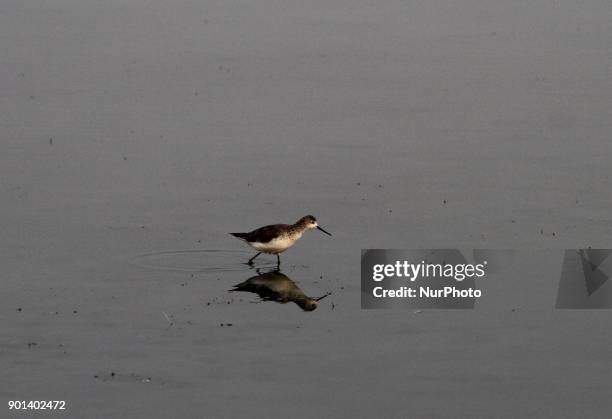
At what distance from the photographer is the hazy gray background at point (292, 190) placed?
20.1 meters

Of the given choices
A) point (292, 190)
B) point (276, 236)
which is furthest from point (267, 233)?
point (292, 190)

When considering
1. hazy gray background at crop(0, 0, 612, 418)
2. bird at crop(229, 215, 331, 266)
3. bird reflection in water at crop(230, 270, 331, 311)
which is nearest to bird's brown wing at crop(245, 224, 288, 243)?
bird at crop(229, 215, 331, 266)

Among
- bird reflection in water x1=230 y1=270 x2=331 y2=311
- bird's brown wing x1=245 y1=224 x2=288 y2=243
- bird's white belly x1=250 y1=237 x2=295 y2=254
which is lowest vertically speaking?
bird reflection in water x1=230 y1=270 x2=331 y2=311

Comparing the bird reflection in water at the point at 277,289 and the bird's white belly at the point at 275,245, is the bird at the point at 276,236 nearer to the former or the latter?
the bird's white belly at the point at 275,245

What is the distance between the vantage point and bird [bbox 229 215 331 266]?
25281 millimetres

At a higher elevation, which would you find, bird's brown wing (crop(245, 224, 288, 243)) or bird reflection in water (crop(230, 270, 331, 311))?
bird's brown wing (crop(245, 224, 288, 243))

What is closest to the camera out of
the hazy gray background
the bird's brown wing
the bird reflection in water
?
the hazy gray background

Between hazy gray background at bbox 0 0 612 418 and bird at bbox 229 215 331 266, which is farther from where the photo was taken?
bird at bbox 229 215 331 266

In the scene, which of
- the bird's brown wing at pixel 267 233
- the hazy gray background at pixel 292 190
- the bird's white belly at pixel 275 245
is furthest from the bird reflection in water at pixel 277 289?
the bird's brown wing at pixel 267 233

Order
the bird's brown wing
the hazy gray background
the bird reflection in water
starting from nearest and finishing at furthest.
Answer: the hazy gray background
the bird reflection in water
the bird's brown wing

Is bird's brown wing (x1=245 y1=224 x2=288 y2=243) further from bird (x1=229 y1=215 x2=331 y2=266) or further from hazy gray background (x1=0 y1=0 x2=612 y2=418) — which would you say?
hazy gray background (x1=0 y1=0 x2=612 y2=418)

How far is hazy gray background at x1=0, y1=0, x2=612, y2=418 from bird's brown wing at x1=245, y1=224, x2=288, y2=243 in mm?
791

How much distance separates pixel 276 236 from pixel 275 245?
179 millimetres

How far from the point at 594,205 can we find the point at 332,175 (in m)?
5.88
